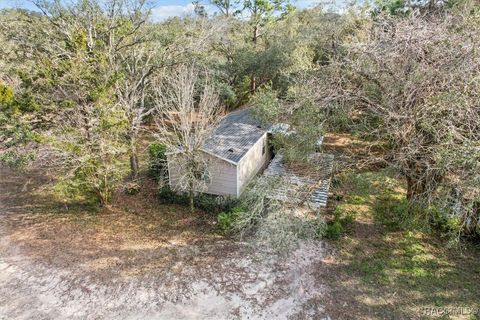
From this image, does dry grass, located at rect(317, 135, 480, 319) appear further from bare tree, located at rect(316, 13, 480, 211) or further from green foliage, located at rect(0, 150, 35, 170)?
green foliage, located at rect(0, 150, 35, 170)

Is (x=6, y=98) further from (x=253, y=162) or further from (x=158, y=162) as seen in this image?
(x=253, y=162)

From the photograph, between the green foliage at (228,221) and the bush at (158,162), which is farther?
the bush at (158,162)

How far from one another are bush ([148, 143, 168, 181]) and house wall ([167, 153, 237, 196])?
3.51 feet

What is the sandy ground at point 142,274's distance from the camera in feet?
29.8

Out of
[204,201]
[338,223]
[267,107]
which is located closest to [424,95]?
[338,223]

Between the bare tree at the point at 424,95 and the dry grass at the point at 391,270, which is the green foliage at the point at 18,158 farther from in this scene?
the dry grass at the point at 391,270

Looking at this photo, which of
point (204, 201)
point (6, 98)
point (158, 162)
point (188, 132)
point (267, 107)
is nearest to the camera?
point (6, 98)

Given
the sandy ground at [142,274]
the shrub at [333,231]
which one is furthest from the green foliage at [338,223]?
the sandy ground at [142,274]

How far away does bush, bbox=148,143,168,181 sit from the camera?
16.2 meters

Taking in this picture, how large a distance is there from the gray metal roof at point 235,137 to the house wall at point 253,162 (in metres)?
0.35

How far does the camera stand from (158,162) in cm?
1664

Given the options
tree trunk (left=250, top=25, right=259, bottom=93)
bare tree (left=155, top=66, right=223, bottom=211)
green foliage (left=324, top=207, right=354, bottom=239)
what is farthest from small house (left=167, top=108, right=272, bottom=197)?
tree trunk (left=250, top=25, right=259, bottom=93)

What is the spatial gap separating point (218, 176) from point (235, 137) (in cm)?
299

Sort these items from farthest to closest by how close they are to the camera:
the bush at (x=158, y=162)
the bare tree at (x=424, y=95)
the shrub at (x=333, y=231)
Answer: the bush at (x=158, y=162) → the shrub at (x=333, y=231) → the bare tree at (x=424, y=95)
